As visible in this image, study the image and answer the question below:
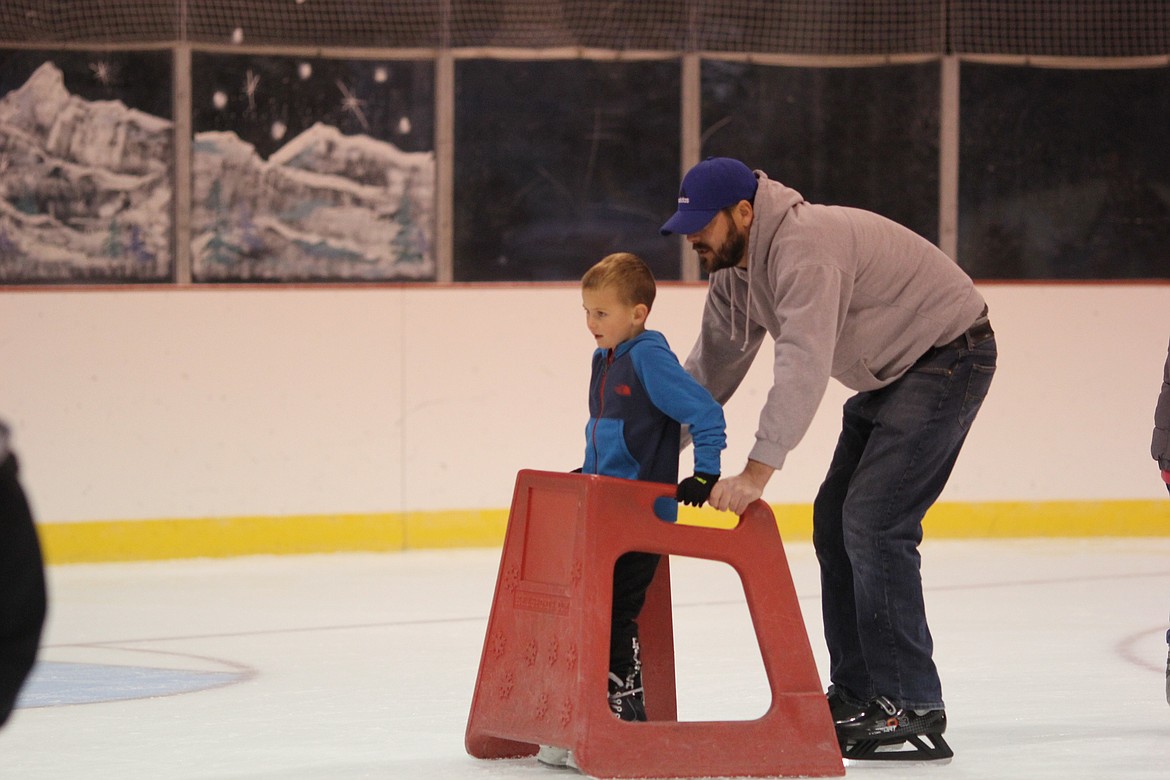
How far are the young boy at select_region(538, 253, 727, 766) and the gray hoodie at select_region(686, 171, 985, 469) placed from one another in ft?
0.49

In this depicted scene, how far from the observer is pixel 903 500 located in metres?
3.17

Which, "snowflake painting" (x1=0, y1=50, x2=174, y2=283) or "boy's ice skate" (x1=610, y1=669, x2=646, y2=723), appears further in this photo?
"snowflake painting" (x1=0, y1=50, x2=174, y2=283)

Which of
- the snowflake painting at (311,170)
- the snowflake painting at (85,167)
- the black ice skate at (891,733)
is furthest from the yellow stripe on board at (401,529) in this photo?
the black ice skate at (891,733)

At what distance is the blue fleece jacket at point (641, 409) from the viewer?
3.10 meters

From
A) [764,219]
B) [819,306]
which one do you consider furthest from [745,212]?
[819,306]

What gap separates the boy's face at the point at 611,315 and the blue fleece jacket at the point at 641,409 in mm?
20

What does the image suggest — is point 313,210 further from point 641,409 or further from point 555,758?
point 555,758

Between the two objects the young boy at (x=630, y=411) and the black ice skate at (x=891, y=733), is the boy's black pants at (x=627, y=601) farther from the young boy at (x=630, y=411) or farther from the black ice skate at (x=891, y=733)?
the black ice skate at (x=891, y=733)

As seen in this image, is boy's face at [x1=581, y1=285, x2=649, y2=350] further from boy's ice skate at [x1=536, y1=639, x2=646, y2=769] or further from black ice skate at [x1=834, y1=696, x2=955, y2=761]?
black ice skate at [x1=834, y1=696, x2=955, y2=761]

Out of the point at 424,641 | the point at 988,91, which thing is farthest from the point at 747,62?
the point at 424,641

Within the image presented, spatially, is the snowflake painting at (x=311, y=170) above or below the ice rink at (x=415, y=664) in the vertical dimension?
above

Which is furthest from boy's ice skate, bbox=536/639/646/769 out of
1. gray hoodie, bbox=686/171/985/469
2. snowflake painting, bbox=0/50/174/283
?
snowflake painting, bbox=0/50/174/283

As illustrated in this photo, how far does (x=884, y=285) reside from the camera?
3176 mm

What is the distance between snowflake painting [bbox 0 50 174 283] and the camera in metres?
7.45
